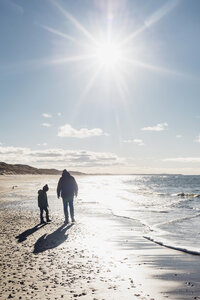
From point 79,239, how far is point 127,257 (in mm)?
2950

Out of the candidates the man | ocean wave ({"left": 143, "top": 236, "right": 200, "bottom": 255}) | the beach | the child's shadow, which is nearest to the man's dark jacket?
the man

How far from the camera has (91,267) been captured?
805 cm

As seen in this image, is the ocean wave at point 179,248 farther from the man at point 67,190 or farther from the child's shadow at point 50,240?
the man at point 67,190

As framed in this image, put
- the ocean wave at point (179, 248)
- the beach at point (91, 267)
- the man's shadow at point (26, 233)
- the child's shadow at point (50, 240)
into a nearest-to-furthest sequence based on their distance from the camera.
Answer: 1. the beach at point (91, 267)
2. the child's shadow at point (50, 240)
3. the ocean wave at point (179, 248)
4. the man's shadow at point (26, 233)

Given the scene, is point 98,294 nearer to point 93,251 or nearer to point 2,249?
point 93,251

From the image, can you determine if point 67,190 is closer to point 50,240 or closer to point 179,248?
point 50,240

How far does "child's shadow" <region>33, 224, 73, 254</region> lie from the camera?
10.1 meters

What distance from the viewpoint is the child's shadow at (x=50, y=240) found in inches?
399

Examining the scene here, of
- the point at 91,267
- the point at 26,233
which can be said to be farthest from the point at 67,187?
the point at 91,267

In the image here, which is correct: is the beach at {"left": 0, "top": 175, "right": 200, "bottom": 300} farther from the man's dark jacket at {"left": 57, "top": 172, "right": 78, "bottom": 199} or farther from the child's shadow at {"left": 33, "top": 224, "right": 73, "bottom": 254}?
the man's dark jacket at {"left": 57, "top": 172, "right": 78, "bottom": 199}

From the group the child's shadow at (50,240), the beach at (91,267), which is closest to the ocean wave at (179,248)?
the beach at (91,267)

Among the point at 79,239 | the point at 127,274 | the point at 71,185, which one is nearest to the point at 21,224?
the point at 71,185

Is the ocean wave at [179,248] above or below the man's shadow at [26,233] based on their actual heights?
below

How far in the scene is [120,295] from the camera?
6215 millimetres
